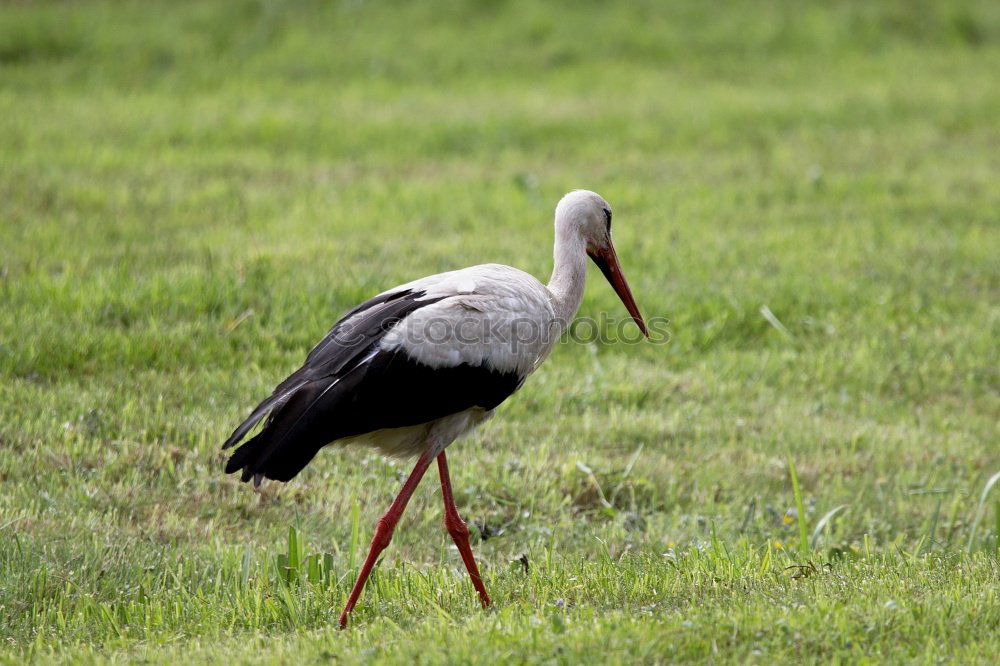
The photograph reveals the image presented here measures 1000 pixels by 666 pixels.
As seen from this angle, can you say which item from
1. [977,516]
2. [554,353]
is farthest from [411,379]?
[554,353]

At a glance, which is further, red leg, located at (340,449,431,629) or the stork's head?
the stork's head

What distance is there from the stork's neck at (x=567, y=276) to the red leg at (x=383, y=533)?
84 centimetres

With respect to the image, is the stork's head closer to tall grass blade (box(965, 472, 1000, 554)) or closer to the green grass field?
the green grass field

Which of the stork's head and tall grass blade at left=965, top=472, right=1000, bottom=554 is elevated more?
the stork's head

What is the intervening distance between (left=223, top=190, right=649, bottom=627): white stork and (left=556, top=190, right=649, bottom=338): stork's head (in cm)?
41

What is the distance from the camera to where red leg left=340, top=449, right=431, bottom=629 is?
13.1ft

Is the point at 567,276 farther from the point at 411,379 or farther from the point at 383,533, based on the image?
the point at 383,533

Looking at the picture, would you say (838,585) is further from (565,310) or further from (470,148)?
(470,148)

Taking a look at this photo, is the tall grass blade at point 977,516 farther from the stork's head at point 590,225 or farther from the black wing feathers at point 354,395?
the black wing feathers at point 354,395

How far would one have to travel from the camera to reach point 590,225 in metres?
5.00

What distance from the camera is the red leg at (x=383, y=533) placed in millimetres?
3996

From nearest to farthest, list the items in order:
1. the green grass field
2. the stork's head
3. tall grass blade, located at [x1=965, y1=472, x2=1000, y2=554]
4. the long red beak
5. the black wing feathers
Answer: the green grass field < the black wing feathers < tall grass blade, located at [x1=965, y1=472, x2=1000, y2=554] < the stork's head < the long red beak

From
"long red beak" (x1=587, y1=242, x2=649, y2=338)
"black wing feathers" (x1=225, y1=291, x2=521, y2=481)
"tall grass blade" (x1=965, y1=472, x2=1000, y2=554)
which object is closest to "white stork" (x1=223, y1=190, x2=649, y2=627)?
"black wing feathers" (x1=225, y1=291, x2=521, y2=481)

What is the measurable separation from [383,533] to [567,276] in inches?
53.3
